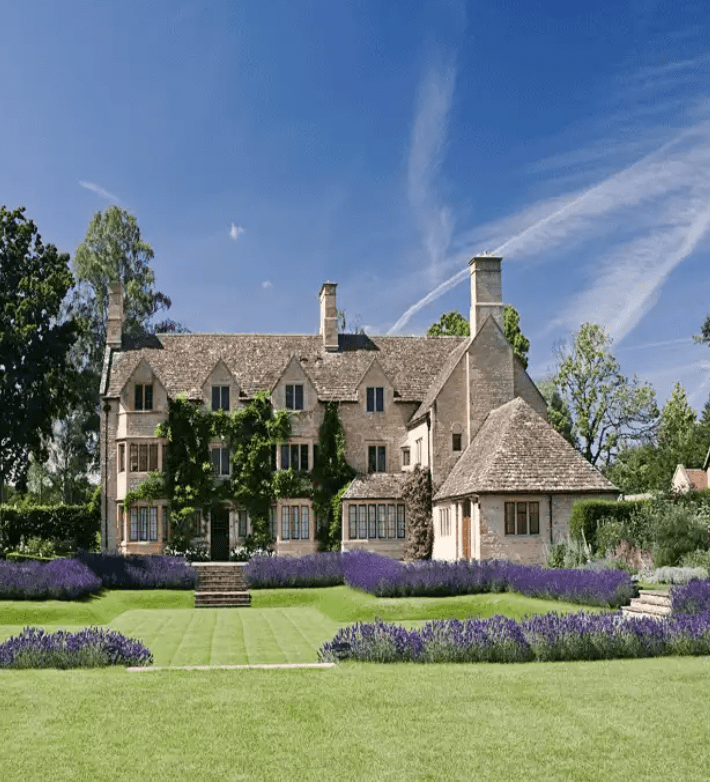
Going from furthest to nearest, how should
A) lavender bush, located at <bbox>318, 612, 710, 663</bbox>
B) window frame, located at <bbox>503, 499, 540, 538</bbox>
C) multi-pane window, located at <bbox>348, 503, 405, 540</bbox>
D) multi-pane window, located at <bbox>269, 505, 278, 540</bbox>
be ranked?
multi-pane window, located at <bbox>269, 505, 278, 540</bbox>
multi-pane window, located at <bbox>348, 503, 405, 540</bbox>
window frame, located at <bbox>503, 499, 540, 538</bbox>
lavender bush, located at <bbox>318, 612, 710, 663</bbox>

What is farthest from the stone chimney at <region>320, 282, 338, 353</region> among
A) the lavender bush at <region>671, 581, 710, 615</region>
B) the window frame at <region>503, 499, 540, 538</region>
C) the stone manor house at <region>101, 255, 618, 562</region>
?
the lavender bush at <region>671, 581, 710, 615</region>

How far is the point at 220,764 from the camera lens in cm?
1023

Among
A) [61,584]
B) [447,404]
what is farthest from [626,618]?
[447,404]

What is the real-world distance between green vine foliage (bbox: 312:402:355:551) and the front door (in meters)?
4.32

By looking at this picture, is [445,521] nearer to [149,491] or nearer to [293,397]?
[293,397]

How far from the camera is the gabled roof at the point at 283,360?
4881cm

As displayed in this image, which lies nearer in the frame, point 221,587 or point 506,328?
point 221,587

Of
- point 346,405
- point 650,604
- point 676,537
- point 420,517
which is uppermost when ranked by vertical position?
point 346,405

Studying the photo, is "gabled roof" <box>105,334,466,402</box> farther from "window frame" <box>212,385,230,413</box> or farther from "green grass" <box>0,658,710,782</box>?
"green grass" <box>0,658,710,782</box>

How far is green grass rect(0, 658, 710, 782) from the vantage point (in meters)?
10.1

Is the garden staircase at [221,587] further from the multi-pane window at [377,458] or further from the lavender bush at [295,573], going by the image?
the multi-pane window at [377,458]

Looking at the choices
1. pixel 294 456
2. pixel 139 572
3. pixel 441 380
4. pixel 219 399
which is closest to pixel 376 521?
pixel 294 456

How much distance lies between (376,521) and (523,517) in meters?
11.3

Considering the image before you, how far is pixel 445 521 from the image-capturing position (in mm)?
42719
